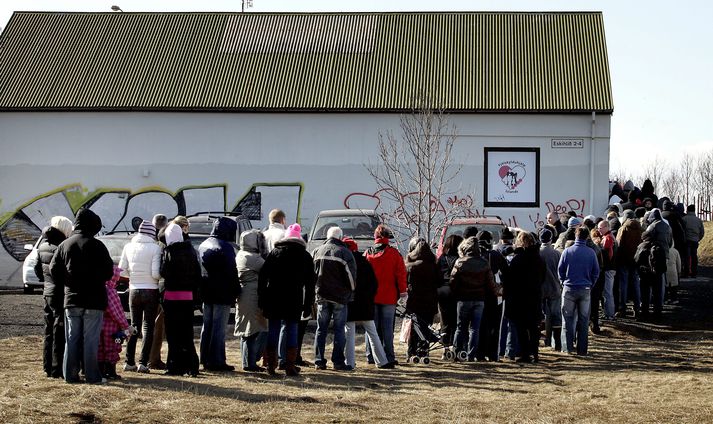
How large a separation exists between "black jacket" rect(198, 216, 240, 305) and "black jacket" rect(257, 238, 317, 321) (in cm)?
34

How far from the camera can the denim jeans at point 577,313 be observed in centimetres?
1521

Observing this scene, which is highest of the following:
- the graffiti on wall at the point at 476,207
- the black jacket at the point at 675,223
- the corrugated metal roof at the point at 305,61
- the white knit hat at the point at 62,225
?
the corrugated metal roof at the point at 305,61

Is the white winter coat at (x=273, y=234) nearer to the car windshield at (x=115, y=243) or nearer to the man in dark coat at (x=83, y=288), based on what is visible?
the man in dark coat at (x=83, y=288)

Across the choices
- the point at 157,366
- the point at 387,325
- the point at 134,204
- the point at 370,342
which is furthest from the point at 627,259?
the point at 134,204

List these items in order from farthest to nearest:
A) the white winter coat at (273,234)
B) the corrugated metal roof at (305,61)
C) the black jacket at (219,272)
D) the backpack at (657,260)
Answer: the corrugated metal roof at (305,61) → the backpack at (657,260) → the white winter coat at (273,234) → the black jacket at (219,272)

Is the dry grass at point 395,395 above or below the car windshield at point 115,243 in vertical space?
below

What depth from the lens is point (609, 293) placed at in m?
18.5

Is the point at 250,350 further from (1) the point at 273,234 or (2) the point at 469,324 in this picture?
(2) the point at 469,324

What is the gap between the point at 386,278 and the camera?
13.8 metres

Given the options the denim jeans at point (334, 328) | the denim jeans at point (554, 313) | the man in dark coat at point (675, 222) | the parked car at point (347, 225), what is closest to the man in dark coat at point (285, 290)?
the denim jeans at point (334, 328)

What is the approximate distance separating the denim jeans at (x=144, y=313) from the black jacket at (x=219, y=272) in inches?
24.6

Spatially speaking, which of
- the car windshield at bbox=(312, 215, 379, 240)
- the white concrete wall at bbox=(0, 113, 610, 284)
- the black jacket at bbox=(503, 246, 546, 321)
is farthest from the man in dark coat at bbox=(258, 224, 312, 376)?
the white concrete wall at bbox=(0, 113, 610, 284)

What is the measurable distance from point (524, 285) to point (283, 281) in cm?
359

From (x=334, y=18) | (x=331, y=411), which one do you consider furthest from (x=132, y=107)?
(x=331, y=411)
